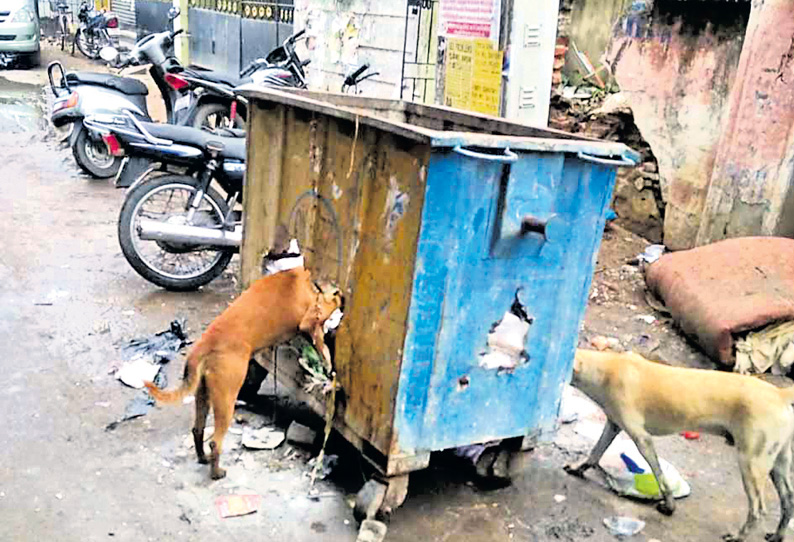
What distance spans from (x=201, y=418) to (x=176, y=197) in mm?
2376

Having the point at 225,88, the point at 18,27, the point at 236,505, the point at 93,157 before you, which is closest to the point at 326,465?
the point at 236,505

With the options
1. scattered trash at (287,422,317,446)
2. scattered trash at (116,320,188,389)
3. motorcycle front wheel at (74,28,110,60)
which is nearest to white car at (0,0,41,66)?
motorcycle front wheel at (74,28,110,60)

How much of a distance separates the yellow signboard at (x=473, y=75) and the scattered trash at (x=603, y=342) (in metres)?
1.73

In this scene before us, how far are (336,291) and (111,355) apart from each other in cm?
184

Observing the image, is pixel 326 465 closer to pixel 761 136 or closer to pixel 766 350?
pixel 766 350

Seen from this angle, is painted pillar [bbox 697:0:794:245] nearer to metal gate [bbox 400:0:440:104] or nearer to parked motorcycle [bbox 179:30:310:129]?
metal gate [bbox 400:0:440:104]

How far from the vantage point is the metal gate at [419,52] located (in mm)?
8555

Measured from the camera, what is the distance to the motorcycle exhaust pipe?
509 cm

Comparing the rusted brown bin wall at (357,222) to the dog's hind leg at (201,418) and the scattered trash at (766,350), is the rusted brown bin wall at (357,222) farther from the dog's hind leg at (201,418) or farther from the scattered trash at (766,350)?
the scattered trash at (766,350)

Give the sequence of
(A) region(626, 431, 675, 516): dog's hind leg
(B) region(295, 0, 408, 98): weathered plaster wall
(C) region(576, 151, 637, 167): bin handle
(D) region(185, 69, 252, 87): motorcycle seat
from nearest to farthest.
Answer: (C) region(576, 151, 637, 167): bin handle → (A) region(626, 431, 675, 516): dog's hind leg → (D) region(185, 69, 252, 87): motorcycle seat → (B) region(295, 0, 408, 98): weathered plaster wall

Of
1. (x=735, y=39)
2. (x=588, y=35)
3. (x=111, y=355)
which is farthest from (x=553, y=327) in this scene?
(x=588, y=35)

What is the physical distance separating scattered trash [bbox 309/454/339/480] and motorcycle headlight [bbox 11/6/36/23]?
14.6 metres

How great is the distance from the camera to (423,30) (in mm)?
8680

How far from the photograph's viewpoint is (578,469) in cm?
366
